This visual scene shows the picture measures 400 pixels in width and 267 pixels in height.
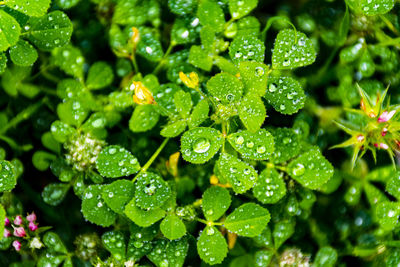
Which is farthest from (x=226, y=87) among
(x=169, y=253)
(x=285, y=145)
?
(x=169, y=253)

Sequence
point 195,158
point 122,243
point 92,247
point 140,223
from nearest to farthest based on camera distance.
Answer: point 195,158, point 140,223, point 122,243, point 92,247

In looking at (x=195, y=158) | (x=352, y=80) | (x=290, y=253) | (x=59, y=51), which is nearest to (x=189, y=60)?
(x=195, y=158)

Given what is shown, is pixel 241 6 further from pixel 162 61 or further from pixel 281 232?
pixel 281 232

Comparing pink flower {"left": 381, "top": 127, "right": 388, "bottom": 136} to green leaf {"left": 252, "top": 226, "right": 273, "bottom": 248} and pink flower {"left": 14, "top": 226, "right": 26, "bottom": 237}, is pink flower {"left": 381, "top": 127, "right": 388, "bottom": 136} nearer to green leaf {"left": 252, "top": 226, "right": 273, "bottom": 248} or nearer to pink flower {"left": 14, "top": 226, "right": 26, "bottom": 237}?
green leaf {"left": 252, "top": 226, "right": 273, "bottom": 248}

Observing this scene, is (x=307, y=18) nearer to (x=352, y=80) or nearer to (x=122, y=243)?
(x=352, y=80)

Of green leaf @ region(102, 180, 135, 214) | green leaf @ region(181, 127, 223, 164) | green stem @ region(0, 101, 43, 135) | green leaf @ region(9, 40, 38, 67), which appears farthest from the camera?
green stem @ region(0, 101, 43, 135)

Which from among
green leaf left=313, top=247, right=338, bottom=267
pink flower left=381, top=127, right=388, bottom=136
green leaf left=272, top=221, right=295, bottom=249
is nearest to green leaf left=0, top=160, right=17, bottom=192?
green leaf left=272, top=221, right=295, bottom=249
